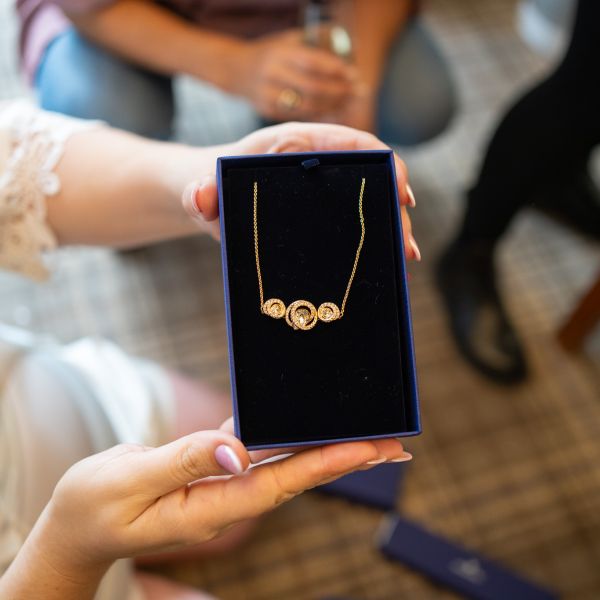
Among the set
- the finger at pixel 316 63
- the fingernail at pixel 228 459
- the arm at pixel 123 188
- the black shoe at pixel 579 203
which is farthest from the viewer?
the black shoe at pixel 579 203

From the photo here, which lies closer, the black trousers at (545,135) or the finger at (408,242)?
the finger at (408,242)

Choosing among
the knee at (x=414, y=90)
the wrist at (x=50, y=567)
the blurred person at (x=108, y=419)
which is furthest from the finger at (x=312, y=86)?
the wrist at (x=50, y=567)

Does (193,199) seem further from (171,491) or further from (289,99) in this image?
(289,99)

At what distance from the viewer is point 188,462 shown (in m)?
0.47

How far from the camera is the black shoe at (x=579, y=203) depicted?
55.4 inches

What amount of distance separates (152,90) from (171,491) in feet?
2.75

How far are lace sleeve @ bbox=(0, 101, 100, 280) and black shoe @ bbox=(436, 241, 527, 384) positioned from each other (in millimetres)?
834

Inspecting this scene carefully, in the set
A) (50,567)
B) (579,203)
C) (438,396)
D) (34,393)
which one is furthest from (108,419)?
(579,203)

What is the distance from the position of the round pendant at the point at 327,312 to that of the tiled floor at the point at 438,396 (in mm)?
691

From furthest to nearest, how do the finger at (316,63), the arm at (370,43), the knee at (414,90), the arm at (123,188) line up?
1. the knee at (414,90)
2. the arm at (370,43)
3. the finger at (316,63)
4. the arm at (123,188)

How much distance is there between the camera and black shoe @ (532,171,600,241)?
1406 mm

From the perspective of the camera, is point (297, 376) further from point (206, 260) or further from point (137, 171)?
point (206, 260)

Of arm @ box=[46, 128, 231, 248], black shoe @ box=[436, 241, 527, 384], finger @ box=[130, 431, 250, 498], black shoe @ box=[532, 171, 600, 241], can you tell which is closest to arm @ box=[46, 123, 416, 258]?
arm @ box=[46, 128, 231, 248]

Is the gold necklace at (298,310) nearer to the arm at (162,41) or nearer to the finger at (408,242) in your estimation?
the finger at (408,242)
